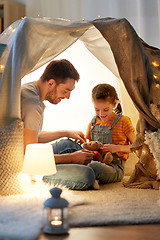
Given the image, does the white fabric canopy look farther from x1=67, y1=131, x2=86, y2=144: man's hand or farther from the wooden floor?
the wooden floor

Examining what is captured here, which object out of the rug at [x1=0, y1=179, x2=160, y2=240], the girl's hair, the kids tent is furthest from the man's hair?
the rug at [x1=0, y1=179, x2=160, y2=240]

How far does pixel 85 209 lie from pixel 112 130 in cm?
98

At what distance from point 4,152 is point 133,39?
1035 millimetres

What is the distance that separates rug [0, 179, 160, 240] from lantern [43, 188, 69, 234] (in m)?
0.04

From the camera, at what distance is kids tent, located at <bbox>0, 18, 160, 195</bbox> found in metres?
2.07

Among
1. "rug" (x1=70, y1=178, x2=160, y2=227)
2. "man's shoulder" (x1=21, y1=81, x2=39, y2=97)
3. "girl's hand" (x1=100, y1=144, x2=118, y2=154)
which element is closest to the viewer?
"rug" (x1=70, y1=178, x2=160, y2=227)

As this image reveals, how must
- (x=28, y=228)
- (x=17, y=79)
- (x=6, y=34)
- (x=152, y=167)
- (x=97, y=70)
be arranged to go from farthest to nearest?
(x=97, y=70), (x=6, y=34), (x=152, y=167), (x=17, y=79), (x=28, y=228)

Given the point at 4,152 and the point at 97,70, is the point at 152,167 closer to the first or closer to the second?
the point at 4,152

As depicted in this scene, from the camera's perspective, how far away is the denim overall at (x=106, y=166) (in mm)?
2385

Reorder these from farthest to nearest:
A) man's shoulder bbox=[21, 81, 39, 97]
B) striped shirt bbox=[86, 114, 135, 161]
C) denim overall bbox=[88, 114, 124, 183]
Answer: striped shirt bbox=[86, 114, 135, 161] < denim overall bbox=[88, 114, 124, 183] < man's shoulder bbox=[21, 81, 39, 97]

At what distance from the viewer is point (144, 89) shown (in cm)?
223

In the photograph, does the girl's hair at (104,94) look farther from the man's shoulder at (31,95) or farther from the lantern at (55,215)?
the lantern at (55,215)

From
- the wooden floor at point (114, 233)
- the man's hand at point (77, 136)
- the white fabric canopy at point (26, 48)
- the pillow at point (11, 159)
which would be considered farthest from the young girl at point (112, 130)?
the wooden floor at point (114, 233)

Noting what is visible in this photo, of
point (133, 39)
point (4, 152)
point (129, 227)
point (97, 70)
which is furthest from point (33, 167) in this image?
point (97, 70)
